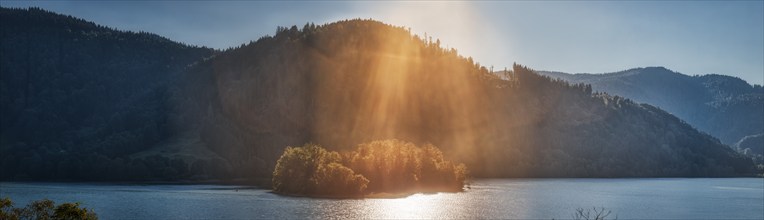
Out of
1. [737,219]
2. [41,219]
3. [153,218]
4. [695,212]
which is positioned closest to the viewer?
[41,219]

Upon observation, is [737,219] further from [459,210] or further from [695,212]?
[459,210]

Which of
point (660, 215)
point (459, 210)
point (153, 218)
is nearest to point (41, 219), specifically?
point (153, 218)

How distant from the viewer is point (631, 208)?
19112 centimetres

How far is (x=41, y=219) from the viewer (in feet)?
223

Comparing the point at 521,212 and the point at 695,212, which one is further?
the point at 695,212

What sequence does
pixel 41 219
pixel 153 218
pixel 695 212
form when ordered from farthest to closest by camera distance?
pixel 695 212, pixel 153 218, pixel 41 219

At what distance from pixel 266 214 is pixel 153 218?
25.2 metres

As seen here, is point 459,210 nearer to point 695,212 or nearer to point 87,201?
point 695,212

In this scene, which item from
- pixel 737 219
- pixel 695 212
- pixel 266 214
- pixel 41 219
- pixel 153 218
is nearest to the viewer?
pixel 41 219

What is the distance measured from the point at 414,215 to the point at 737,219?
82.3m

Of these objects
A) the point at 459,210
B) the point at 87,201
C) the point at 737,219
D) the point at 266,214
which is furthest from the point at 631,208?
the point at 87,201

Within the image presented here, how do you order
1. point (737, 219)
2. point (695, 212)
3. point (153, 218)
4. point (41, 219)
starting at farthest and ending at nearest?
1. point (695, 212)
2. point (737, 219)
3. point (153, 218)
4. point (41, 219)

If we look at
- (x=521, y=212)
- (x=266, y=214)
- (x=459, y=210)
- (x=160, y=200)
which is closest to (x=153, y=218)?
(x=266, y=214)

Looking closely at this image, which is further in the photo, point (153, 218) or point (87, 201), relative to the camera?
point (87, 201)
